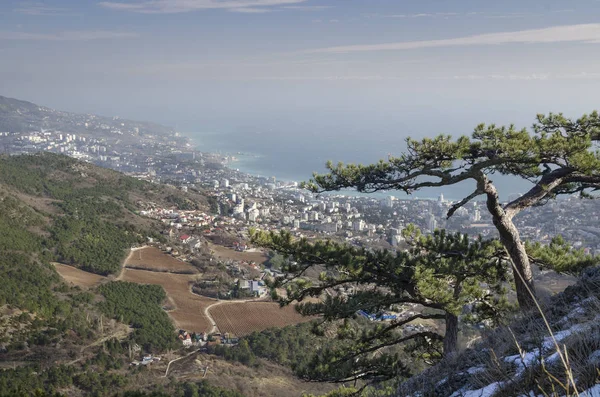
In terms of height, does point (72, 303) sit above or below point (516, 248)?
below

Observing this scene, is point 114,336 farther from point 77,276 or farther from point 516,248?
point 516,248

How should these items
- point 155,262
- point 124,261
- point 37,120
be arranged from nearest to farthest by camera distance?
point 124,261 < point 155,262 < point 37,120

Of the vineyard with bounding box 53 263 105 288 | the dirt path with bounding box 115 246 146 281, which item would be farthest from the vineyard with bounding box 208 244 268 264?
the vineyard with bounding box 53 263 105 288

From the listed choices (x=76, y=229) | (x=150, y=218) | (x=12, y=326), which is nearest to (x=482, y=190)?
(x=12, y=326)

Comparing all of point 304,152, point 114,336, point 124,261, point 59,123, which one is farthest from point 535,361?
point 59,123

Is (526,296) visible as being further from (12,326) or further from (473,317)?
(12,326)

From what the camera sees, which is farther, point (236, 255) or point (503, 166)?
point (236, 255)

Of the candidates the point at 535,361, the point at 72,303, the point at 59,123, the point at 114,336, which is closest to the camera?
the point at 535,361

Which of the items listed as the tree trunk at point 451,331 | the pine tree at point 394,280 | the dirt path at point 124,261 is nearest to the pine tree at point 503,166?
the pine tree at point 394,280

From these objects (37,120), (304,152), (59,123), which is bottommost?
(304,152)
